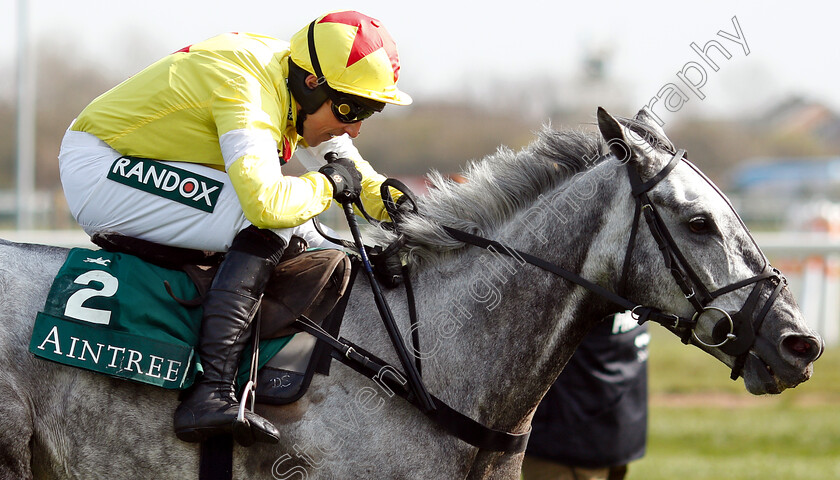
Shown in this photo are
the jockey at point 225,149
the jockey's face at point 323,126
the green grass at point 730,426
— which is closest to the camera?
the jockey at point 225,149

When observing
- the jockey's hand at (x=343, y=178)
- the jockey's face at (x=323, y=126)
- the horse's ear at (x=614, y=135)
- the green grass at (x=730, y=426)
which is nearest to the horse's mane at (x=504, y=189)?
the horse's ear at (x=614, y=135)

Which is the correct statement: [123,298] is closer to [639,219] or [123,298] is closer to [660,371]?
[639,219]

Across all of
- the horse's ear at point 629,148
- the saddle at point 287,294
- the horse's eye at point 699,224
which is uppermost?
the horse's ear at point 629,148

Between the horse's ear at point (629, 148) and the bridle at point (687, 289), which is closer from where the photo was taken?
the bridle at point (687, 289)

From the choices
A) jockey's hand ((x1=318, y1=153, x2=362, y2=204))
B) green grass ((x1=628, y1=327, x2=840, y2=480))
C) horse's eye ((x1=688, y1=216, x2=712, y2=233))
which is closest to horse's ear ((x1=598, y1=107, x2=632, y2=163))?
horse's eye ((x1=688, y1=216, x2=712, y2=233))

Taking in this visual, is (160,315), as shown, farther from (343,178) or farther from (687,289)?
(687,289)

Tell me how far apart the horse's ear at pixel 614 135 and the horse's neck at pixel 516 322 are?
0.16 meters

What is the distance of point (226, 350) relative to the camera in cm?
292

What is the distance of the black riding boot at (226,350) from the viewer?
112 inches

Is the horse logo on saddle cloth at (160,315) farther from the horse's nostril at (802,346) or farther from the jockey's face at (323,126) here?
the horse's nostril at (802,346)

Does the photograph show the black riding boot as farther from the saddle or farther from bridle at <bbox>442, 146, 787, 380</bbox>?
bridle at <bbox>442, 146, 787, 380</bbox>

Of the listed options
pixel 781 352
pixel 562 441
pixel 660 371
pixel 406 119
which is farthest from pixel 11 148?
pixel 781 352

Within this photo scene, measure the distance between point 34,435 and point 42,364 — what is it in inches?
9.2

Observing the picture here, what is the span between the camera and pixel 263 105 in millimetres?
3064
